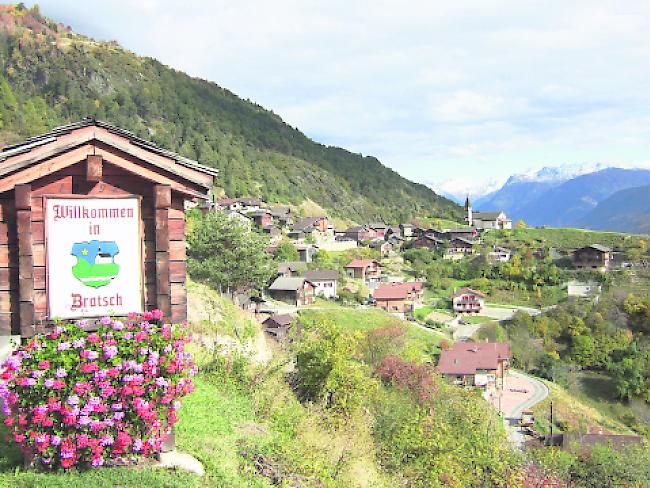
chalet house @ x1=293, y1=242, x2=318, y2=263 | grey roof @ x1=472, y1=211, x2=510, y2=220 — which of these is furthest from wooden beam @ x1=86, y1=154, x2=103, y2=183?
grey roof @ x1=472, y1=211, x2=510, y2=220

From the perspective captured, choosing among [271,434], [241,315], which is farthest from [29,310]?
[241,315]

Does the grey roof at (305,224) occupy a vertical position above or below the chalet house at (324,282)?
above

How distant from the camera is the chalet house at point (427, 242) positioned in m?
79.7

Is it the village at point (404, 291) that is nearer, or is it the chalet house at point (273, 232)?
the village at point (404, 291)

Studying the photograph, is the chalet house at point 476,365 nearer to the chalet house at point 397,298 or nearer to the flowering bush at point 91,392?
the chalet house at point 397,298

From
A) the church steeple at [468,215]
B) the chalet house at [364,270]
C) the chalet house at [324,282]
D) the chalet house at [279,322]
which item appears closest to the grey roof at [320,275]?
the chalet house at [324,282]

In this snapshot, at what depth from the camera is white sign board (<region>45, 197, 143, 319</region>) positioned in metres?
5.73

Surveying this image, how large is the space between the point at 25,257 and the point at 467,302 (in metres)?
53.6

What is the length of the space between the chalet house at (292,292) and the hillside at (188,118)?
39528mm

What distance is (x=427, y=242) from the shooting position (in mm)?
80938

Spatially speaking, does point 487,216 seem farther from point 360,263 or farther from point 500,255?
point 360,263

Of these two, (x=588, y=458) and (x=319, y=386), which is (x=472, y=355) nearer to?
(x=588, y=458)

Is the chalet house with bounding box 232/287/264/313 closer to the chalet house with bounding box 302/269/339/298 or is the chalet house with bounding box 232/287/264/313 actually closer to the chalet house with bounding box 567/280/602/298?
the chalet house with bounding box 302/269/339/298

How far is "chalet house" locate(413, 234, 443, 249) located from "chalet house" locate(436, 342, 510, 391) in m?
37.6
